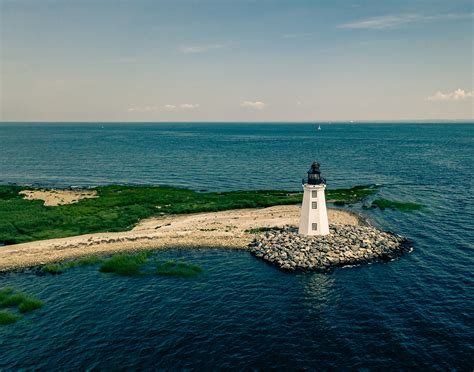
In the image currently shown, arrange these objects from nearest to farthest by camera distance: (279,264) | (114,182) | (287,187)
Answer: (279,264) < (287,187) < (114,182)

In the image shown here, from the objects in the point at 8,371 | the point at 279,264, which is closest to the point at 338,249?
the point at 279,264

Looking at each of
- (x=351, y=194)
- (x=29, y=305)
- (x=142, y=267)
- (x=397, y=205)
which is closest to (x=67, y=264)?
(x=142, y=267)

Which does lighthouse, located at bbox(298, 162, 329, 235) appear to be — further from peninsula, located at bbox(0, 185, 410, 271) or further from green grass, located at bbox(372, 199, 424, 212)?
green grass, located at bbox(372, 199, 424, 212)

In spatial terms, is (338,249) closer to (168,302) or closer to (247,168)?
(168,302)

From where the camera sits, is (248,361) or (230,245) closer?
(248,361)

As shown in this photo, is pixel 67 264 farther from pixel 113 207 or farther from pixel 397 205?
pixel 397 205

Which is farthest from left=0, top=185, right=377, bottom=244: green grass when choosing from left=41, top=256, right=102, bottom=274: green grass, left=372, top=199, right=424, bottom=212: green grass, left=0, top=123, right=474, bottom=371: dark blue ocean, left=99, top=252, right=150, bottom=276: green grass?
left=0, top=123, right=474, bottom=371: dark blue ocean

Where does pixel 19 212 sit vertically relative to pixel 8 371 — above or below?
above

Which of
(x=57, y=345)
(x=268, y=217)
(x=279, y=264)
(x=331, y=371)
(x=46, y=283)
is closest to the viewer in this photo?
(x=331, y=371)
